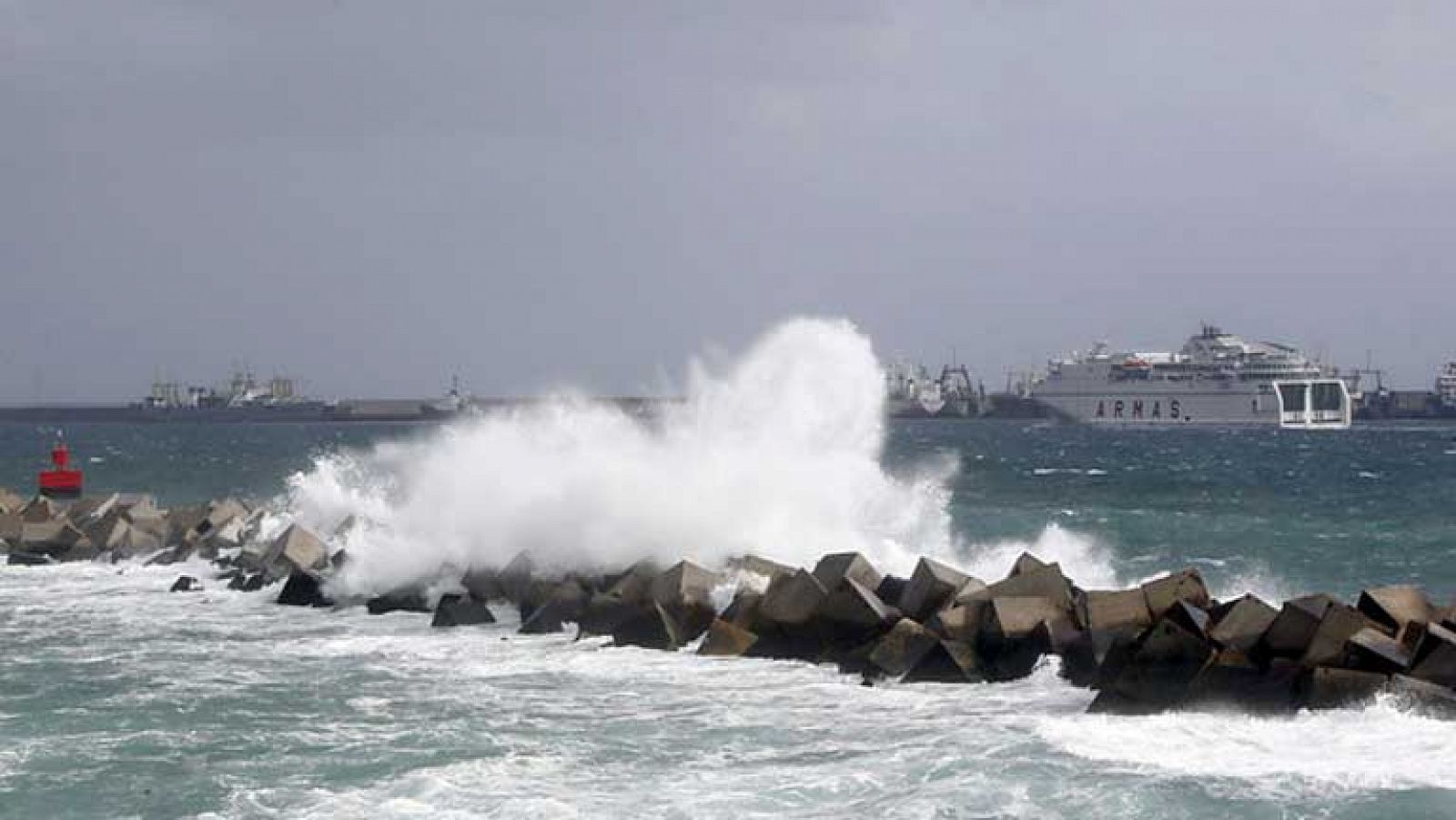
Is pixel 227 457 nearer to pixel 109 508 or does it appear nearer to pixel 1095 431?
pixel 109 508

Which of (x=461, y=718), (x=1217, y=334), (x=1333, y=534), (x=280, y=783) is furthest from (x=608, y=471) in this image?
(x=1217, y=334)

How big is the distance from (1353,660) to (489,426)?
18.1 m

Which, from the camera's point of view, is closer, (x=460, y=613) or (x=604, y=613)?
(x=604, y=613)

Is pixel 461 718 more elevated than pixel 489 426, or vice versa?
pixel 489 426

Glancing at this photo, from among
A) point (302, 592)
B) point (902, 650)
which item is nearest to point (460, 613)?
point (302, 592)

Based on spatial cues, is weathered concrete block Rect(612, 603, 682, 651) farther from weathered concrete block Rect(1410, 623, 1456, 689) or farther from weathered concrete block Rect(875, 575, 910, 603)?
weathered concrete block Rect(1410, 623, 1456, 689)

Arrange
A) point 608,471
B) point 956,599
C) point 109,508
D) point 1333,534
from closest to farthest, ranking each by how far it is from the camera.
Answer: point 956,599 < point 608,471 < point 109,508 < point 1333,534

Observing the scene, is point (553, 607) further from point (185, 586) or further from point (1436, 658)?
point (1436, 658)

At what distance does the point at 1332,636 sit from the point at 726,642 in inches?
251

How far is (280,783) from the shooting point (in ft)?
40.7

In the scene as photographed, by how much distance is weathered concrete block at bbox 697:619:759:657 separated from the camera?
59.1ft

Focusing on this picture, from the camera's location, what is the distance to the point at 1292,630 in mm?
14547

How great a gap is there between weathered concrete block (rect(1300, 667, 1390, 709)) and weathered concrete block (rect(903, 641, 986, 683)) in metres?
3.27

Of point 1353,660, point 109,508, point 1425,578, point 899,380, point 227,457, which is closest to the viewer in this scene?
point 1353,660
